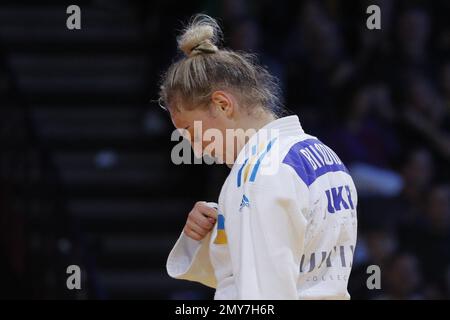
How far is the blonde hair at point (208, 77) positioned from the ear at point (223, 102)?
0.02 meters

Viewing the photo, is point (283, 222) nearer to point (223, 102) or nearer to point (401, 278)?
point (223, 102)

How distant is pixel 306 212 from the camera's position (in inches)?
118

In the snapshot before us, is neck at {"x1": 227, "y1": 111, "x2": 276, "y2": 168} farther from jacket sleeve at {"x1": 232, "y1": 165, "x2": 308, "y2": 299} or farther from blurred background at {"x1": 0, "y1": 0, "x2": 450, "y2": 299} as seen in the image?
blurred background at {"x1": 0, "y1": 0, "x2": 450, "y2": 299}

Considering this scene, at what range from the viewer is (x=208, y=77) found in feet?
10.4

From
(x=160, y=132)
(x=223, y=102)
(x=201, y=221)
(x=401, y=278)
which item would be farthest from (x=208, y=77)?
(x=160, y=132)

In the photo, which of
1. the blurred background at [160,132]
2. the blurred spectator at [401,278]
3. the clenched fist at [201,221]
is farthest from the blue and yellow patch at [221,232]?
the blurred spectator at [401,278]

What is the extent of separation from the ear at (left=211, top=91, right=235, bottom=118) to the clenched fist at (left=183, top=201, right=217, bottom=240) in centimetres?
31

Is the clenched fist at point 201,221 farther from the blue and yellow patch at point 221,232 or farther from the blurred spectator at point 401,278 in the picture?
the blurred spectator at point 401,278

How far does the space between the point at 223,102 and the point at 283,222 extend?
0.47 meters

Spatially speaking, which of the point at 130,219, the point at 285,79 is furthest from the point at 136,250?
the point at 285,79

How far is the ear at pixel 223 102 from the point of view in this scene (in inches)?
124
